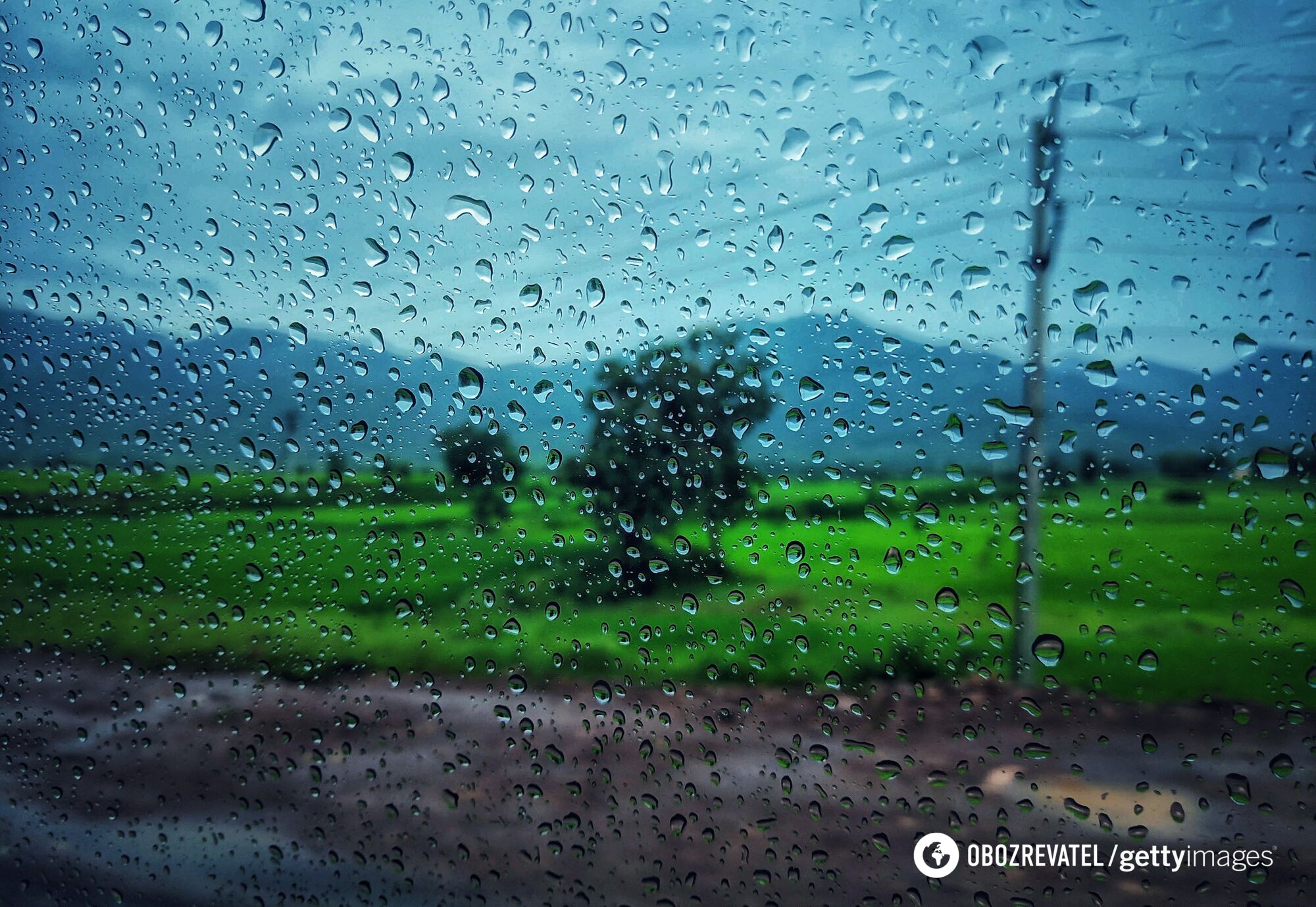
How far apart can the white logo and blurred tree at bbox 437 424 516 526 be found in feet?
2.52

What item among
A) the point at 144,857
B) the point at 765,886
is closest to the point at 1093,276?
the point at 765,886

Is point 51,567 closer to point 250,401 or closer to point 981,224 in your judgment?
point 250,401

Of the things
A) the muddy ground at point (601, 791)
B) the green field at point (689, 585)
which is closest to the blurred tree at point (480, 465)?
the green field at point (689, 585)

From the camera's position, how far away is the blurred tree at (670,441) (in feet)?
3.77

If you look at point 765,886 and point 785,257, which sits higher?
point 785,257

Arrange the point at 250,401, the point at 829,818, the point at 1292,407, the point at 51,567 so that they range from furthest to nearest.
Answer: the point at 51,567, the point at 250,401, the point at 829,818, the point at 1292,407

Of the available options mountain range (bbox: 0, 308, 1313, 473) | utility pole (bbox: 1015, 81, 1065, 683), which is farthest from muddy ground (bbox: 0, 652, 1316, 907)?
mountain range (bbox: 0, 308, 1313, 473)

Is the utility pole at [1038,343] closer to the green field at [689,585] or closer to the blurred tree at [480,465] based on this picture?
the green field at [689,585]

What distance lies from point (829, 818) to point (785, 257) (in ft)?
2.65

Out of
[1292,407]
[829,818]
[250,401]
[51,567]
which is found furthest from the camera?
[51,567]

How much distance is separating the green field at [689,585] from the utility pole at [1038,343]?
0.07 feet

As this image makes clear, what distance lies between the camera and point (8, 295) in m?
1.39

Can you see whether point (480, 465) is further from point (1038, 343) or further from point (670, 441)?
point (1038, 343)

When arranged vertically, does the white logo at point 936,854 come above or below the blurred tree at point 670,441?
below
